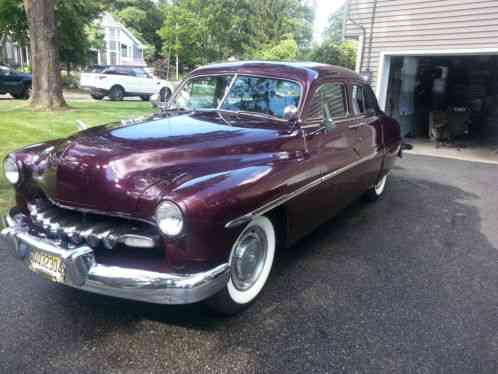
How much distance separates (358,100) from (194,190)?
3096 mm

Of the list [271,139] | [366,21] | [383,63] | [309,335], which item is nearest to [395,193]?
[271,139]

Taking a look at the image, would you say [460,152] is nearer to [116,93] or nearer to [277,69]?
[277,69]

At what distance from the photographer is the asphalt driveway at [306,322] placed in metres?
2.40

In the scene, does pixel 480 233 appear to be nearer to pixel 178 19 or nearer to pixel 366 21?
pixel 366 21

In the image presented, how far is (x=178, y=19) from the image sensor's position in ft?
102

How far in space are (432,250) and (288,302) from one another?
1909 mm

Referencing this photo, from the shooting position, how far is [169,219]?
230cm

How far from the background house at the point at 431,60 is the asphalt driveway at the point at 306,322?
6894mm

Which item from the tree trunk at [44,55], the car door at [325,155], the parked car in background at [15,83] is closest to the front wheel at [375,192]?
the car door at [325,155]

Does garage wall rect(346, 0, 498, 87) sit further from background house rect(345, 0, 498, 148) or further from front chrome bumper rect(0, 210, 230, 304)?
front chrome bumper rect(0, 210, 230, 304)

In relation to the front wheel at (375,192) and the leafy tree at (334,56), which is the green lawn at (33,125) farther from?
the leafy tree at (334,56)

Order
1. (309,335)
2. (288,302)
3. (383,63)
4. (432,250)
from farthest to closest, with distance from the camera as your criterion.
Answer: (383,63) < (432,250) < (288,302) < (309,335)

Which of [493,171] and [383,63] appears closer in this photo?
[493,171]

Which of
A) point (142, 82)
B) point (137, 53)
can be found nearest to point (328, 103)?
point (142, 82)
